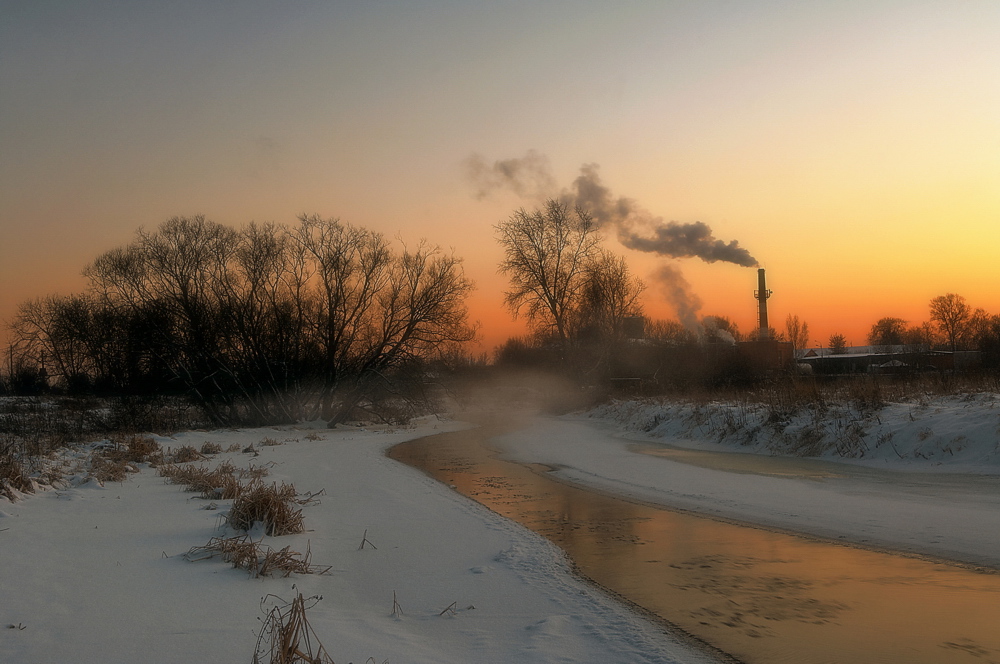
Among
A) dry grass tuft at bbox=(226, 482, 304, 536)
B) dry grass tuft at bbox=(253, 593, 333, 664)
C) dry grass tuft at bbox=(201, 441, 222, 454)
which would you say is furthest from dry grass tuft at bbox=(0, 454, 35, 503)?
dry grass tuft at bbox=(201, 441, 222, 454)

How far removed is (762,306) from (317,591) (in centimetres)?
5902

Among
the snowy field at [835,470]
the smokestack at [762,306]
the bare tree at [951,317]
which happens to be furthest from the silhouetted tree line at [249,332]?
the bare tree at [951,317]

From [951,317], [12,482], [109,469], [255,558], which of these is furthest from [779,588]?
[951,317]

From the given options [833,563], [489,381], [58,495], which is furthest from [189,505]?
[489,381]

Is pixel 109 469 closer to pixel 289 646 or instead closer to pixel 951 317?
pixel 289 646

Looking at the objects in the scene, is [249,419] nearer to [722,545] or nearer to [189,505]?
[189,505]

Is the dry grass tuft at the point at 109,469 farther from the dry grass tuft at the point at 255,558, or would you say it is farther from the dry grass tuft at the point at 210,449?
the dry grass tuft at the point at 255,558

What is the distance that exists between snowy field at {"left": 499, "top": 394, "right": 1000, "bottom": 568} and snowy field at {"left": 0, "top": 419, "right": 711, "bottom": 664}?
4.06 meters

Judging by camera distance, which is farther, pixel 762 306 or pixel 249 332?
pixel 762 306

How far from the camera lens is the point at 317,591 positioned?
5520mm

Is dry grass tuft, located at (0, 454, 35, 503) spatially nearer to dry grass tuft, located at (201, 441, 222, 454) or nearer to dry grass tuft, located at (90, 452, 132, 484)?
dry grass tuft, located at (90, 452, 132, 484)

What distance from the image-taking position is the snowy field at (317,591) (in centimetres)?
416

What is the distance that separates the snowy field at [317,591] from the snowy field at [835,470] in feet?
13.3

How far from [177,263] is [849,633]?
2927 cm
